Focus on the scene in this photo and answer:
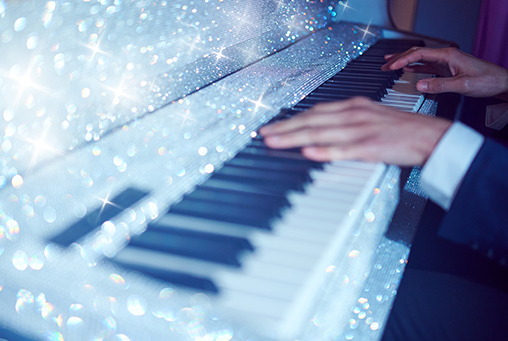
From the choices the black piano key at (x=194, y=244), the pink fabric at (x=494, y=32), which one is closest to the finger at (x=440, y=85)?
the black piano key at (x=194, y=244)

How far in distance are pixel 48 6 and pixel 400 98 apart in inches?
34.1

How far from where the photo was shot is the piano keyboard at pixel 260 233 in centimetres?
39

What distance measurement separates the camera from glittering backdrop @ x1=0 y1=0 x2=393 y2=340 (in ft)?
1.25

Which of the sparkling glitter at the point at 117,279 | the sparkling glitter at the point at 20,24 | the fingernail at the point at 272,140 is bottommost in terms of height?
the sparkling glitter at the point at 117,279

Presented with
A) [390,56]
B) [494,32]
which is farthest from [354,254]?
[494,32]

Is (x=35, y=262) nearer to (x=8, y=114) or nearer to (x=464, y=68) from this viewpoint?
(x=8, y=114)

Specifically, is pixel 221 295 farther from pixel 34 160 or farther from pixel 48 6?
pixel 48 6

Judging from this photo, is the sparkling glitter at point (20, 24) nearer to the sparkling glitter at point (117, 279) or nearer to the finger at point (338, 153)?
the sparkling glitter at point (117, 279)

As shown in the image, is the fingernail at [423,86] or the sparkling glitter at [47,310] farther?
the fingernail at [423,86]

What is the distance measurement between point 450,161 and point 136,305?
547 millimetres

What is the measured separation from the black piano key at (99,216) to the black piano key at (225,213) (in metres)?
0.06

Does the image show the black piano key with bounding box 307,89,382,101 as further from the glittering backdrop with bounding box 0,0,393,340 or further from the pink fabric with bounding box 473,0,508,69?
the pink fabric with bounding box 473,0,508,69

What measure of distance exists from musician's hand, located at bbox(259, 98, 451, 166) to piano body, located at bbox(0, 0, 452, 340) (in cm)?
3

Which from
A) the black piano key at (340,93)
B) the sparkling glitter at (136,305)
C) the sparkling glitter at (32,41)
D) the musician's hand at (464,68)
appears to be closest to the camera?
the sparkling glitter at (136,305)
